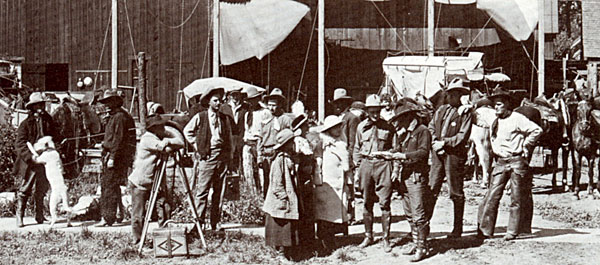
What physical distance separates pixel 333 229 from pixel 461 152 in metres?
2.13

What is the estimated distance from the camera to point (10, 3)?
27922 millimetres

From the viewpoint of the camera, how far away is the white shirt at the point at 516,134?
10.8 metres

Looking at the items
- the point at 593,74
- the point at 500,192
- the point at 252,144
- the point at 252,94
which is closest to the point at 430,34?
the point at 593,74

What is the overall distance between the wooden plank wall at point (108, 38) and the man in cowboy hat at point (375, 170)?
15898 millimetres

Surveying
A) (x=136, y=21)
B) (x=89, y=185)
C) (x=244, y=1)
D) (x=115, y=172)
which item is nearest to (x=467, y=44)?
(x=244, y=1)

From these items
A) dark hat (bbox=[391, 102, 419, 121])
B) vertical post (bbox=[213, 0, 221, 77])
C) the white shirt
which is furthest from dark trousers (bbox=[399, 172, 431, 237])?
vertical post (bbox=[213, 0, 221, 77])

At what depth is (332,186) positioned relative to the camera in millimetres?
10742

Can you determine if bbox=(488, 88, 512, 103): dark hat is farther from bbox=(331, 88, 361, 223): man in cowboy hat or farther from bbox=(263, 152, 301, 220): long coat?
bbox=(263, 152, 301, 220): long coat

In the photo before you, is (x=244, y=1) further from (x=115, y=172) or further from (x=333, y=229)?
(x=333, y=229)

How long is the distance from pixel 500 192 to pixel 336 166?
2.38 metres

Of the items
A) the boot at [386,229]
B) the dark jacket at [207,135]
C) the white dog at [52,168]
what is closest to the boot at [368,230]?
the boot at [386,229]

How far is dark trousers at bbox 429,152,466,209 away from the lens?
1084 centimetres

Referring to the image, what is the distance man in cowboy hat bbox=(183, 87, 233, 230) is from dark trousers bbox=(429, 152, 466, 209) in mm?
3064

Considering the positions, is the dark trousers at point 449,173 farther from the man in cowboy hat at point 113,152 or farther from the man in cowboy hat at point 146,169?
the man in cowboy hat at point 113,152
